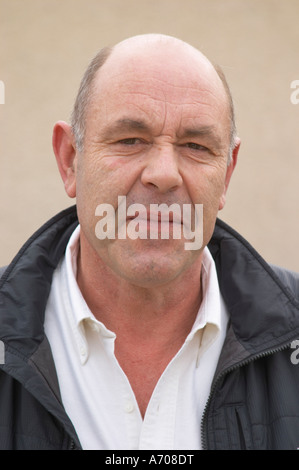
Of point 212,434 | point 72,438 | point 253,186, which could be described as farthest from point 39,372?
point 253,186

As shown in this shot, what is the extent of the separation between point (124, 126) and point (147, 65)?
0.64 feet

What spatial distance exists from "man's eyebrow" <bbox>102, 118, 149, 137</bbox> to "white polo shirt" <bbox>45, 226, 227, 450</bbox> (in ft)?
1.52

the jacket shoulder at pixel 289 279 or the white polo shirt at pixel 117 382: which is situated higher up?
the jacket shoulder at pixel 289 279

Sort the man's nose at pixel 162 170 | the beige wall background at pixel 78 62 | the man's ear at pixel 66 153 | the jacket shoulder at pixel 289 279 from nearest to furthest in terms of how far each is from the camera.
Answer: the man's nose at pixel 162 170 < the man's ear at pixel 66 153 < the jacket shoulder at pixel 289 279 < the beige wall background at pixel 78 62

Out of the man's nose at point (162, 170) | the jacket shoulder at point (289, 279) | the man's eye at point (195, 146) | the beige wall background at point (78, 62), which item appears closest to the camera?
the man's nose at point (162, 170)

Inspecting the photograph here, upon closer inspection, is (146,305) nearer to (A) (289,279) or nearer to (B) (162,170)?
(B) (162,170)

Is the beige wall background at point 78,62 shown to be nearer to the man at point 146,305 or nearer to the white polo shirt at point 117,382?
the man at point 146,305

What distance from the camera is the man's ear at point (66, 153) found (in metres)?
2.13

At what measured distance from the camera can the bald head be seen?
1968mm

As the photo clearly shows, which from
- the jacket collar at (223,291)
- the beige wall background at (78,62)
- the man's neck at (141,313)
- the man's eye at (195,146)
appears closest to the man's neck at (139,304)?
the man's neck at (141,313)

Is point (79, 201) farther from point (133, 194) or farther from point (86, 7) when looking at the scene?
point (86, 7)

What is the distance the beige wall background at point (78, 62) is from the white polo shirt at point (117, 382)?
2.69m

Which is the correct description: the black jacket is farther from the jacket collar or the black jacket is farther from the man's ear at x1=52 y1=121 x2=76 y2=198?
the man's ear at x1=52 y1=121 x2=76 y2=198

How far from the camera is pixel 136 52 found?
2.00 metres
